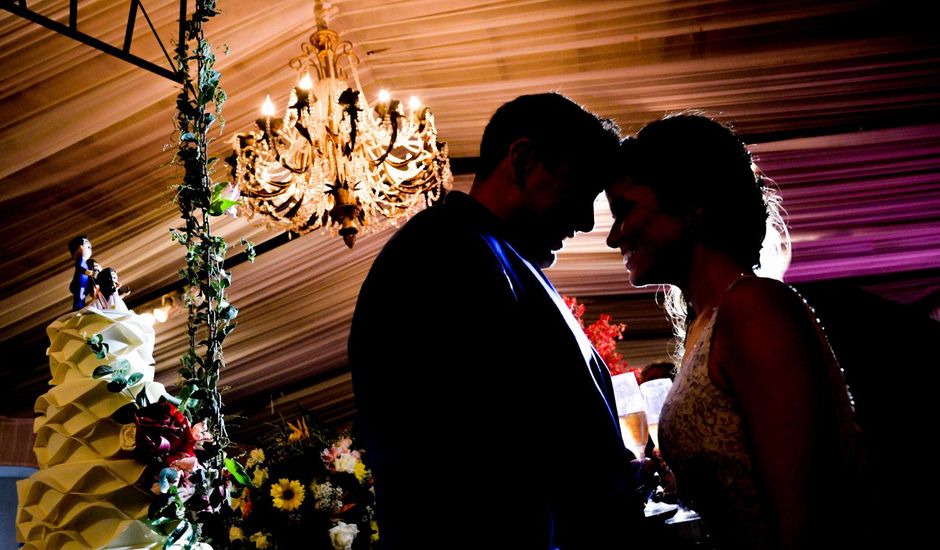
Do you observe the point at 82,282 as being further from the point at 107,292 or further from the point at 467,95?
the point at 467,95

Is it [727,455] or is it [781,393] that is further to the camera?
[727,455]

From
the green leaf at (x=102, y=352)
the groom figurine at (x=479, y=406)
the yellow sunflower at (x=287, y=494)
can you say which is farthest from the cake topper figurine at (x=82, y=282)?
the yellow sunflower at (x=287, y=494)

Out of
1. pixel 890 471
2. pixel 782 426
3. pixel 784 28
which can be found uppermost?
pixel 784 28

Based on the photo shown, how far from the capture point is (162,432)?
1415mm

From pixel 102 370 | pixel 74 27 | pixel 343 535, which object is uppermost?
pixel 74 27

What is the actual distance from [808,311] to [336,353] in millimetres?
6669

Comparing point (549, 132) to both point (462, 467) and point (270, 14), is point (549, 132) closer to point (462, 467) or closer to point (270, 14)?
point (462, 467)

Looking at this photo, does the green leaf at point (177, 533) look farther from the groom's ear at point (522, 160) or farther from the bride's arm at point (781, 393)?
the bride's arm at point (781, 393)

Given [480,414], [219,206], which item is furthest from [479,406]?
[219,206]

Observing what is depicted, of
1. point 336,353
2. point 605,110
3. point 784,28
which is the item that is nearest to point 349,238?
point 605,110

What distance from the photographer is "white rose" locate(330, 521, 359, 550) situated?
2609mm

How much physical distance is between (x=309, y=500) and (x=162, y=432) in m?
1.40

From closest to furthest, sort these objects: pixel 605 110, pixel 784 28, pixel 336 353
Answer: pixel 784 28, pixel 605 110, pixel 336 353

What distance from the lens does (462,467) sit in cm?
109
